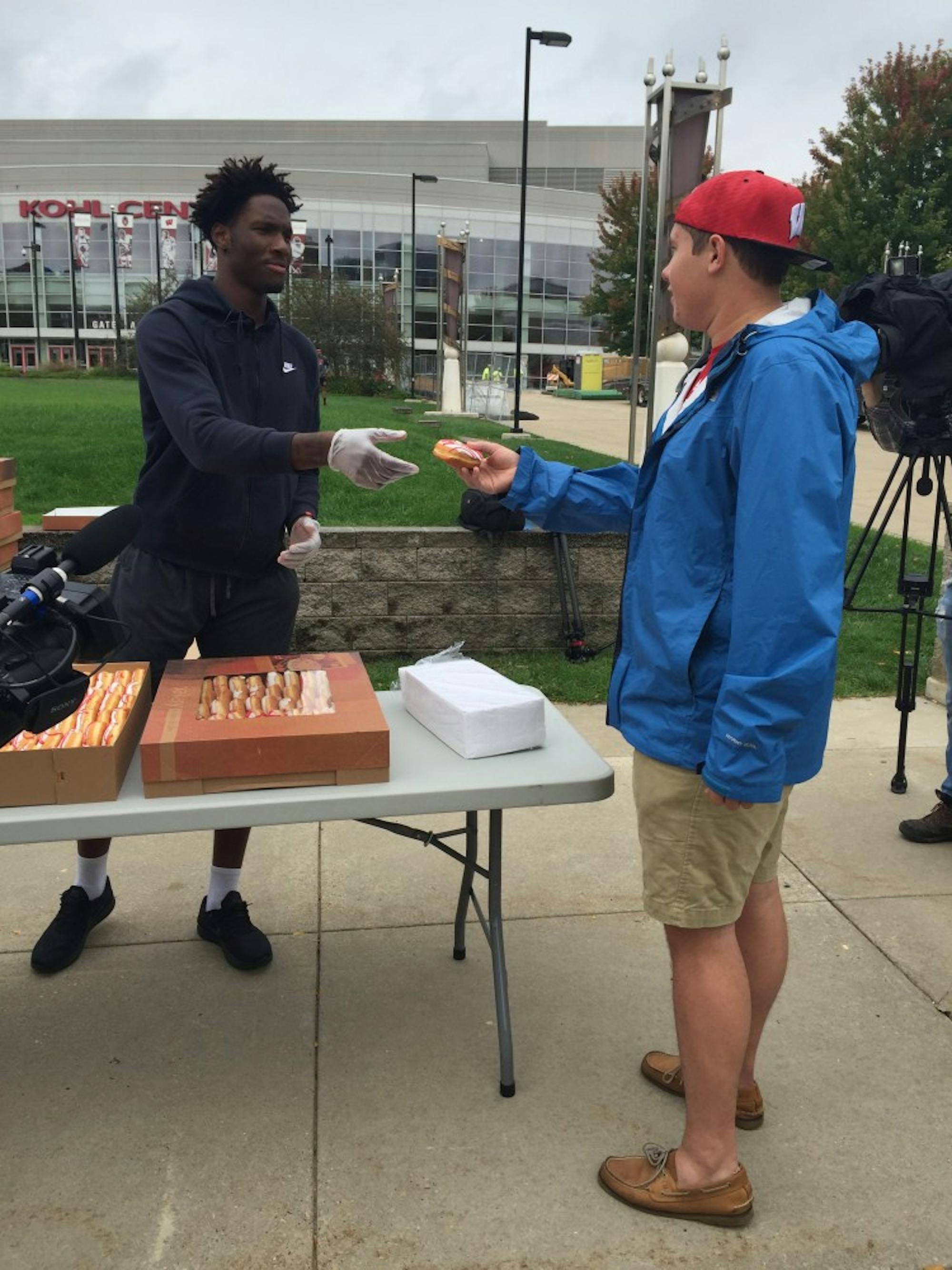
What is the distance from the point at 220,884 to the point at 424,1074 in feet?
3.09

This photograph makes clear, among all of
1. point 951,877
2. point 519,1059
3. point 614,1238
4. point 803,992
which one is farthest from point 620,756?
point 614,1238

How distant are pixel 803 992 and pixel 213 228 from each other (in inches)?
109

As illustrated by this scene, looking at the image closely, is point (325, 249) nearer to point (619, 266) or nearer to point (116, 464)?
point (619, 266)

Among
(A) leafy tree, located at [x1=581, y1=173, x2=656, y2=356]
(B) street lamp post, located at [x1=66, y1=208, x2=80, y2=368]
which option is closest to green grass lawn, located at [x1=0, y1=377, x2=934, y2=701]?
(A) leafy tree, located at [x1=581, y1=173, x2=656, y2=356]

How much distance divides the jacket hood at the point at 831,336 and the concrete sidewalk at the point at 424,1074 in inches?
69.2

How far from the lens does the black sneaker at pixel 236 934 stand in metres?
Result: 3.07

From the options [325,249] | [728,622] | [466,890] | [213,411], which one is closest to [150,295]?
[325,249]

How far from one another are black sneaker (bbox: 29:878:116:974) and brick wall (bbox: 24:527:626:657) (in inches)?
120

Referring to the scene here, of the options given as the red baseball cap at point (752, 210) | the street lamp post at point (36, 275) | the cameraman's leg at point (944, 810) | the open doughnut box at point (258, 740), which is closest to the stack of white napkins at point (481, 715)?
the open doughnut box at point (258, 740)

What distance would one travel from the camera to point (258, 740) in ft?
6.93

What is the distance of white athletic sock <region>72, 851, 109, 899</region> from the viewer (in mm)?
3178

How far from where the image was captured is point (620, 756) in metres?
4.92

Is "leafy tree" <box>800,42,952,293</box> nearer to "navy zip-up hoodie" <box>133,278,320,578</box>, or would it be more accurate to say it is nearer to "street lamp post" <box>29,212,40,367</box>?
"navy zip-up hoodie" <box>133,278,320,578</box>

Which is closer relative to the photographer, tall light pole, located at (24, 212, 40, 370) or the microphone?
the microphone
